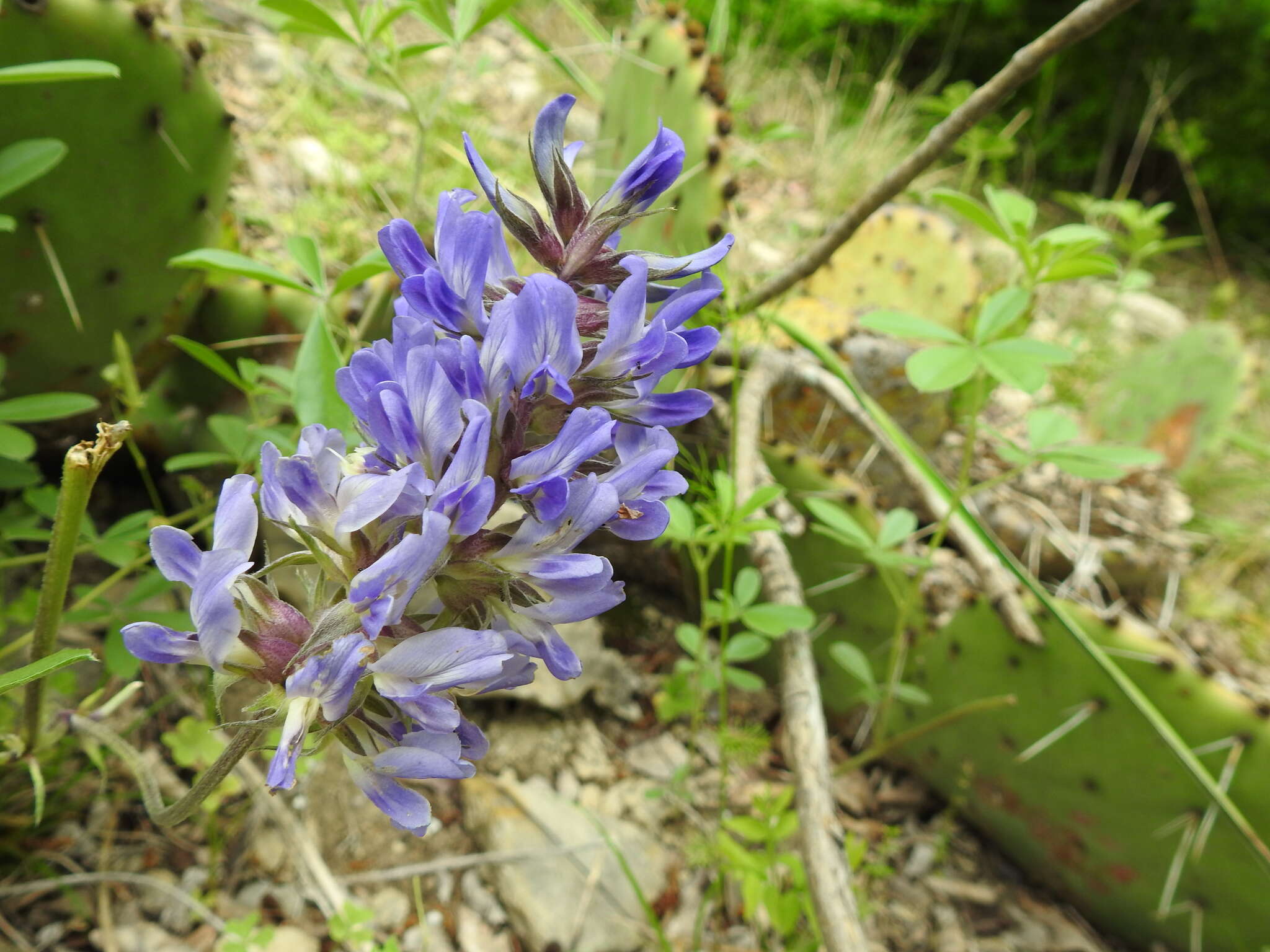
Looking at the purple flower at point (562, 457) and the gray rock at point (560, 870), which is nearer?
the purple flower at point (562, 457)

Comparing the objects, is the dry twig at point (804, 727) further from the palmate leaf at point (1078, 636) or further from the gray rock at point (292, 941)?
the gray rock at point (292, 941)

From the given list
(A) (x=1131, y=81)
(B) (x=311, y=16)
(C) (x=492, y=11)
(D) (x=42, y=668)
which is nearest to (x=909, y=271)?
(C) (x=492, y=11)

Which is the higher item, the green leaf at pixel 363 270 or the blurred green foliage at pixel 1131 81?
the blurred green foliage at pixel 1131 81

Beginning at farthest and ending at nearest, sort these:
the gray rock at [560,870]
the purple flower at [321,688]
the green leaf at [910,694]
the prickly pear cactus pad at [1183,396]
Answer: the prickly pear cactus pad at [1183,396] → the green leaf at [910,694] → the gray rock at [560,870] → the purple flower at [321,688]

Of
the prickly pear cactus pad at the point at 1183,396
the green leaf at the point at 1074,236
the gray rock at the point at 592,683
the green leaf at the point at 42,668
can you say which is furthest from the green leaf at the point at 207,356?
the prickly pear cactus pad at the point at 1183,396

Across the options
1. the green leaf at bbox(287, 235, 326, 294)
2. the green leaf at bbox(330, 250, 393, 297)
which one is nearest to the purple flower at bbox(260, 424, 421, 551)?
the green leaf at bbox(330, 250, 393, 297)

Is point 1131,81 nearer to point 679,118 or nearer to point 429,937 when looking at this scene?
point 679,118

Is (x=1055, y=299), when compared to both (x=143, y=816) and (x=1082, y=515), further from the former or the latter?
(x=143, y=816)

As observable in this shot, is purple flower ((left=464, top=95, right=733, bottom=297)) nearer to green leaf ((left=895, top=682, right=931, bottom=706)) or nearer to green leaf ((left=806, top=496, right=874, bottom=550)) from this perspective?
green leaf ((left=806, top=496, right=874, bottom=550))

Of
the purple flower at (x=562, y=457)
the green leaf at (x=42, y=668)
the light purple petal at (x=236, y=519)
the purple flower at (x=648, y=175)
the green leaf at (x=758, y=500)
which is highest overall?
the purple flower at (x=648, y=175)
